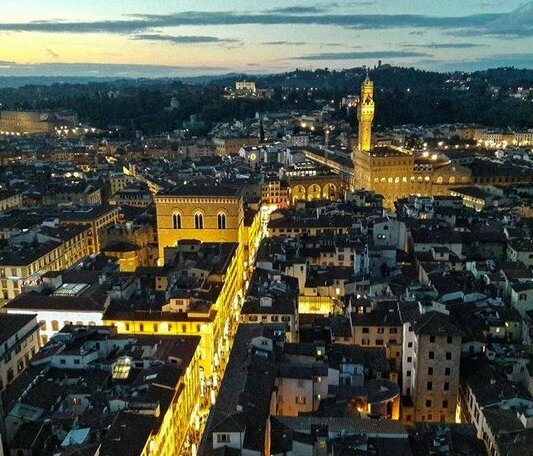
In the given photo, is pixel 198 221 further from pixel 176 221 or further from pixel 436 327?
pixel 436 327

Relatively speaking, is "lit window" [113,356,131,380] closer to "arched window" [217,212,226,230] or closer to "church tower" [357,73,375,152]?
"arched window" [217,212,226,230]

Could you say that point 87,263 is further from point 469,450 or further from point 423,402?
point 469,450

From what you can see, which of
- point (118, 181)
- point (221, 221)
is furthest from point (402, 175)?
point (118, 181)

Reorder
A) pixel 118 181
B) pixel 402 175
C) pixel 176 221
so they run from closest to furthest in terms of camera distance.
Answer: pixel 176 221 < pixel 402 175 < pixel 118 181

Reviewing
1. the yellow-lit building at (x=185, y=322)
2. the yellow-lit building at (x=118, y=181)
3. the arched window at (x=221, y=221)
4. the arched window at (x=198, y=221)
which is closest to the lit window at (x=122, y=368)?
the yellow-lit building at (x=185, y=322)

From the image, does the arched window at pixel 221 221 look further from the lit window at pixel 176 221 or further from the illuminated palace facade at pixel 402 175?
the illuminated palace facade at pixel 402 175
